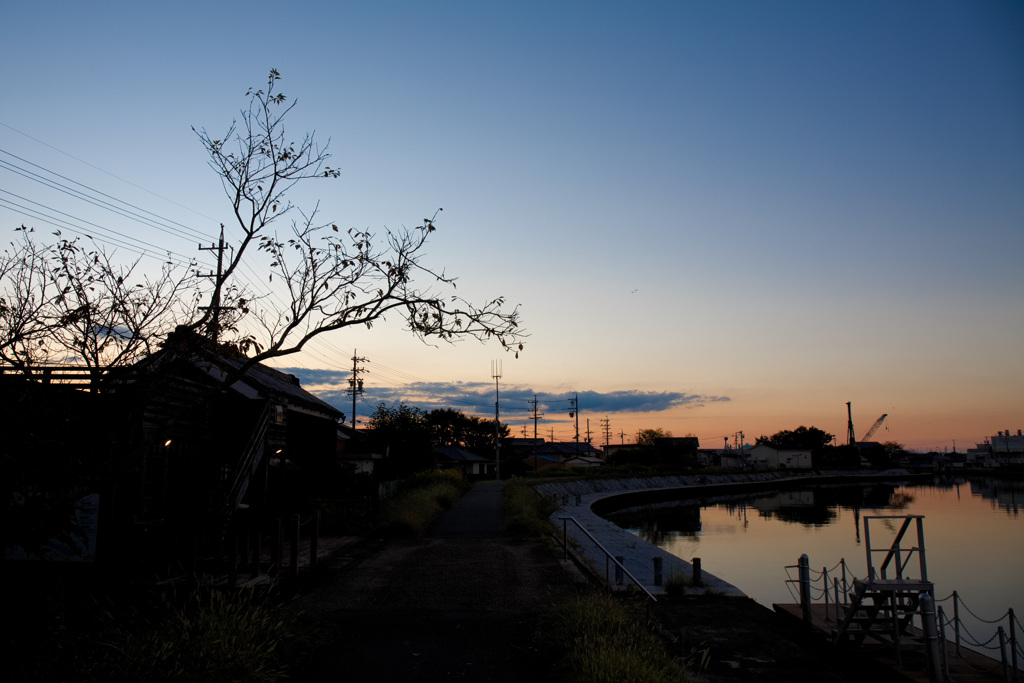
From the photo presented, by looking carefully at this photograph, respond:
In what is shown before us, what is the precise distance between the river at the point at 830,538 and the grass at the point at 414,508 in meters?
10.0

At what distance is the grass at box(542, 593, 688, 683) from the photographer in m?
7.26

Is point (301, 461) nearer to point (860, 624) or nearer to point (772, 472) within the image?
point (860, 624)

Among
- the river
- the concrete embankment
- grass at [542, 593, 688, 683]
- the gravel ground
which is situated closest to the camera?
grass at [542, 593, 688, 683]

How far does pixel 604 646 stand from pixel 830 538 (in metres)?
33.7

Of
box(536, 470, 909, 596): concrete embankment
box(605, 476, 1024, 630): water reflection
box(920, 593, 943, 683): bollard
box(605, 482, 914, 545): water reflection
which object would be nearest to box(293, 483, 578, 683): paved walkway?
box(536, 470, 909, 596): concrete embankment

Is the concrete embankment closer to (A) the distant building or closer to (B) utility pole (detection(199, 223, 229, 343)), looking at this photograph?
(B) utility pole (detection(199, 223, 229, 343))

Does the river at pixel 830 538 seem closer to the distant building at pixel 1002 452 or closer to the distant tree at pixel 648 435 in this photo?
the distant tree at pixel 648 435

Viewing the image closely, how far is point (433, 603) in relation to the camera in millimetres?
11516

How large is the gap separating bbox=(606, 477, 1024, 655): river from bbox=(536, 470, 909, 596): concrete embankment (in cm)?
235

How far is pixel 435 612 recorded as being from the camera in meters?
10.9

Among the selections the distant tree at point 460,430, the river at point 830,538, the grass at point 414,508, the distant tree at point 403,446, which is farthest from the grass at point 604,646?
the distant tree at point 460,430

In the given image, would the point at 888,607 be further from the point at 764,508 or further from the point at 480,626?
the point at 764,508

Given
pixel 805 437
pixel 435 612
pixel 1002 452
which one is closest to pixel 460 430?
pixel 805 437

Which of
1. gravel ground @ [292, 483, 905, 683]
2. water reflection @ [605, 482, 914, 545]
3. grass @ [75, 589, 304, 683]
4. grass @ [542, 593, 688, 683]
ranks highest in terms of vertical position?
grass @ [75, 589, 304, 683]
